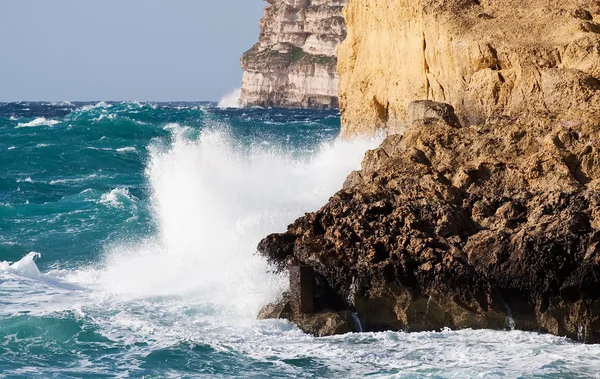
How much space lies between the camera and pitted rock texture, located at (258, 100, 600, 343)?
1105cm

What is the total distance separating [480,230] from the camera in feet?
38.4

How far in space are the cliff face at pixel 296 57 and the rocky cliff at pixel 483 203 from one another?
86.4 metres

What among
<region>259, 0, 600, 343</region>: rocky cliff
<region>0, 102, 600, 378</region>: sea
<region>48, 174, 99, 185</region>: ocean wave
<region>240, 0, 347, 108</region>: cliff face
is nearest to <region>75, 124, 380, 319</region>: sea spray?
<region>0, 102, 600, 378</region>: sea

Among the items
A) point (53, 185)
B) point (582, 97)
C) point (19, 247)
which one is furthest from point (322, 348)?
point (53, 185)

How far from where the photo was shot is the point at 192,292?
537 inches

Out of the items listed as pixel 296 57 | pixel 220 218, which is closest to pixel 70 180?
pixel 220 218

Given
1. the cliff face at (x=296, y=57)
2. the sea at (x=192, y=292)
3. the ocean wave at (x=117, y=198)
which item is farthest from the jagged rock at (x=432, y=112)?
the cliff face at (x=296, y=57)

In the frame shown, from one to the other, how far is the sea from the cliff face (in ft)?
260

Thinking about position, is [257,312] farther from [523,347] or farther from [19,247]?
[19,247]

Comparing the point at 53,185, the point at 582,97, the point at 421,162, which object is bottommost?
the point at 53,185

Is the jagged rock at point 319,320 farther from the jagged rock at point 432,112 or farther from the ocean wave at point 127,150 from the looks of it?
the ocean wave at point 127,150

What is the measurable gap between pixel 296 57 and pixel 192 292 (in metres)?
96.4

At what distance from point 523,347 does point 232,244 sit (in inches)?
199

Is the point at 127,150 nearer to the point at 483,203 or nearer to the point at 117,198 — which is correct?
the point at 117,198
